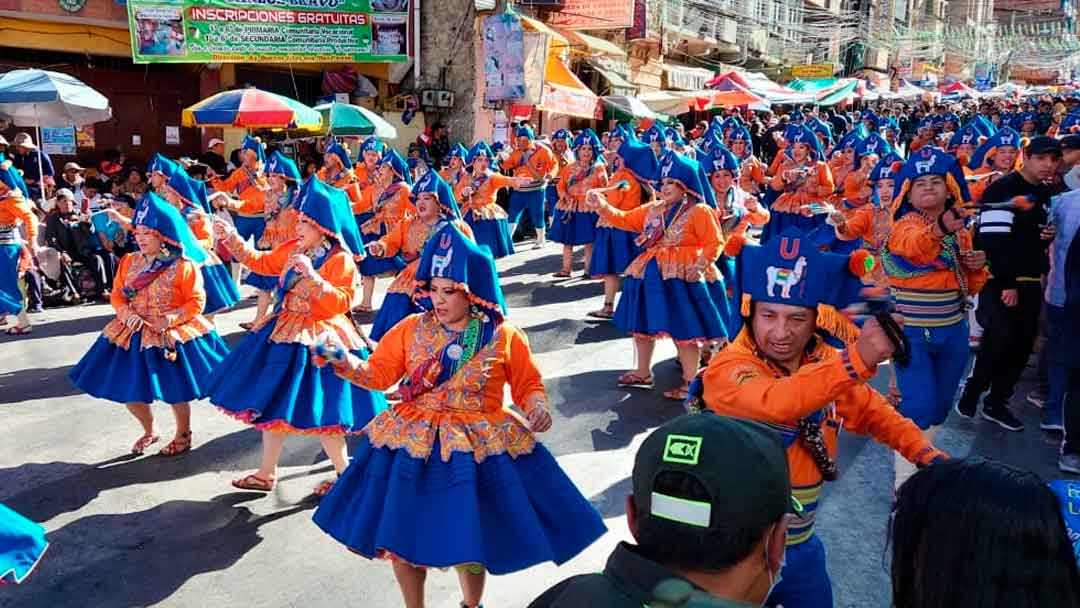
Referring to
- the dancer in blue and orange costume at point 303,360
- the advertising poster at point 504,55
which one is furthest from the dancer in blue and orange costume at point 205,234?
the advertising poster at point 504,55

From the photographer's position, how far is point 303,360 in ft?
18.1

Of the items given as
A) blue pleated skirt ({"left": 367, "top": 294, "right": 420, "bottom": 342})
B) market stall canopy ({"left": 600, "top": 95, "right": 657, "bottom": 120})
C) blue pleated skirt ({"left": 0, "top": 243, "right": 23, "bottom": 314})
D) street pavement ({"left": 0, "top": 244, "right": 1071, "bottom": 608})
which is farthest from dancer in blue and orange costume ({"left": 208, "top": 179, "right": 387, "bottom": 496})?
market stall canopy ({"left": 600, "top": 95, "right": 657, "bottom": 120})

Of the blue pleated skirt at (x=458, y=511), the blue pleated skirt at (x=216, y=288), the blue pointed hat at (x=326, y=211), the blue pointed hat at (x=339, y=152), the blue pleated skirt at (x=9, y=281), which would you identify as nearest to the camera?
the blue pleated skirt at (x=458, y=511)

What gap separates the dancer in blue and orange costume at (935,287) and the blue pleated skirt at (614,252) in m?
5.35

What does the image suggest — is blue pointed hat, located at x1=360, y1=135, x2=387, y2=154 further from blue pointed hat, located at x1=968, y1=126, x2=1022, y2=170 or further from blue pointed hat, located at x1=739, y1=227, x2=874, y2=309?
blue pointed hat, located at x1=739, y1=227, x2=874, y2=309

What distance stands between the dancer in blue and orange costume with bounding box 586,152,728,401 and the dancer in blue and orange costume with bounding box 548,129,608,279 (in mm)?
5036

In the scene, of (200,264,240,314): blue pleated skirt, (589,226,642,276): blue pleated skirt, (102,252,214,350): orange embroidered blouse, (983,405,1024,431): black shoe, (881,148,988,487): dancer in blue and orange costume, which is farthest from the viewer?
(589,226,642,276): blue pleated skirt

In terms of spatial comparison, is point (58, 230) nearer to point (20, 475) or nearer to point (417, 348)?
→ point (20, 475)

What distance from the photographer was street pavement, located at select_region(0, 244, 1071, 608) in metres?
4.74

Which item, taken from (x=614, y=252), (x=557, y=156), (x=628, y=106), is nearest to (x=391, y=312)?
(x=614, y=252)

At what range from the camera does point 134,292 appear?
6293 millimetres

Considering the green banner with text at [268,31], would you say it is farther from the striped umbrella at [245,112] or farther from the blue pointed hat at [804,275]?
the blue pointed hat at [804,275]

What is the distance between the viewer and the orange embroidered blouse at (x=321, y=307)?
5508 mm

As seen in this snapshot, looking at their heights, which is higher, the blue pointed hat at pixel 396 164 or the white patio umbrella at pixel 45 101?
the white patio umbrella at pixel 45 101
